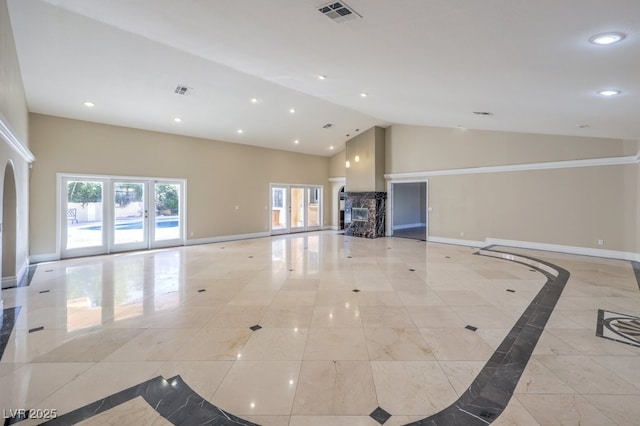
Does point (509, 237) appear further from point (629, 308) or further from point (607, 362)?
point (607, 362)

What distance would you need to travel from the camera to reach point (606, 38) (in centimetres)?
242

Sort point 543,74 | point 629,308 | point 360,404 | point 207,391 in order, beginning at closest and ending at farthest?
1. point 360,404
2. point 207,391
3. point 543,74
4. point 629,308

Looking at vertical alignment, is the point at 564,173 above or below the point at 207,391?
above

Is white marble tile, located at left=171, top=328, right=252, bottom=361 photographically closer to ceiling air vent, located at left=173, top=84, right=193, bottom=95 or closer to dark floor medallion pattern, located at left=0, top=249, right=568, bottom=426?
dark floor medallion pattern, located at left=0, top=249, right=568, bottom=426

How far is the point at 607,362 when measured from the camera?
2.88 meters

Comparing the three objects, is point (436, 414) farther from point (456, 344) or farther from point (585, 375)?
point (585, 375)

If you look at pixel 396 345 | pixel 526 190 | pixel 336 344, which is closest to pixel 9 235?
pixel 336 344

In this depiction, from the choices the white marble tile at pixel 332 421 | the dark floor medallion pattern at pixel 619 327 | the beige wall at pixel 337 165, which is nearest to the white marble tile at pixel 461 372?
the white marble tile at pixel 332 421

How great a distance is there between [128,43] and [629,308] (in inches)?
345

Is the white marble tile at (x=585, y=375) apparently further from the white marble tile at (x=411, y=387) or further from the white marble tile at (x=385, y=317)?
the white marble tile at (x=385, y=317)

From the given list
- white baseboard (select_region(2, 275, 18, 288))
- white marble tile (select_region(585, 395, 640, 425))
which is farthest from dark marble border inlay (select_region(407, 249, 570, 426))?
white baseboard (select_region(2, 275, 18, 288))

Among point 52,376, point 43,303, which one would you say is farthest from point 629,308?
point 43,303

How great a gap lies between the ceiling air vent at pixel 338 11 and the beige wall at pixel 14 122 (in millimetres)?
3856

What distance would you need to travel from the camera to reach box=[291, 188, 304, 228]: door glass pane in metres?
13.2
